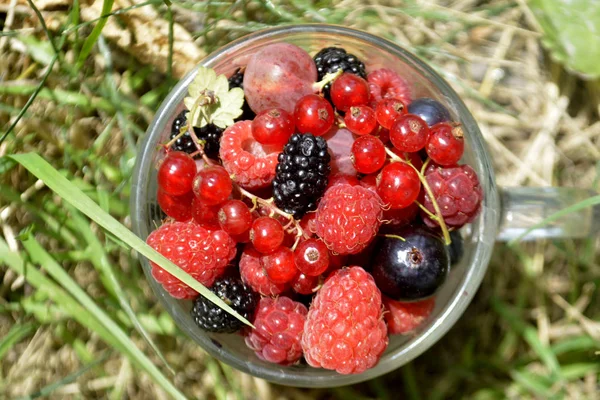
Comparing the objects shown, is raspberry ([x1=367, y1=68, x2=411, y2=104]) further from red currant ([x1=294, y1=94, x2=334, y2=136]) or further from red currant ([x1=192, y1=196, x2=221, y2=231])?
red currant ([x1=192, y1=196, x2=221, y2=231])

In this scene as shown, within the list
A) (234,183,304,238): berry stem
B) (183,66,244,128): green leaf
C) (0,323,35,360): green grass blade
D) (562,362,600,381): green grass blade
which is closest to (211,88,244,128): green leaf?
(183,66,244,128): green leaf

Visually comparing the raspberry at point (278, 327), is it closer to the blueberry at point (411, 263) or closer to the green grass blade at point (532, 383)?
the blueberry at point (411, 263)

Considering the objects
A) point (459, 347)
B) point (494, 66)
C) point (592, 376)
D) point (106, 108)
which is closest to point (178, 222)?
point (106, 108)

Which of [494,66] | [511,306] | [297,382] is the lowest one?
[511,306]

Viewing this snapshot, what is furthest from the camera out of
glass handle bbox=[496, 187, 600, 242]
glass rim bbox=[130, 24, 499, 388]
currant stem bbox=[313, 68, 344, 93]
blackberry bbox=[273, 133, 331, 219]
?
glass handle bbox=[496, 187, 600, 242]

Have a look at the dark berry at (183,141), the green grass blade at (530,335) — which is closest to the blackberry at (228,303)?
the dark berry at (183,141)

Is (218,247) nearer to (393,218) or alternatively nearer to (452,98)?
(393,218)
